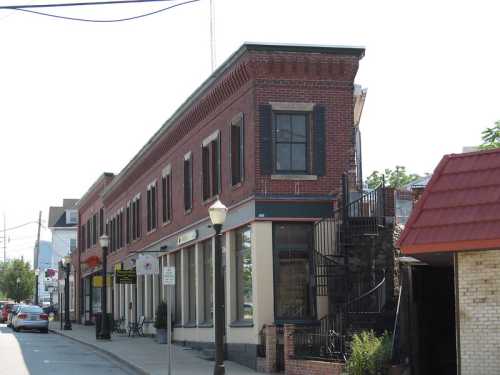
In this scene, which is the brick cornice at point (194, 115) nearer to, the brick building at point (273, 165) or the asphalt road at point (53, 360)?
the brick building at point (273, 165)

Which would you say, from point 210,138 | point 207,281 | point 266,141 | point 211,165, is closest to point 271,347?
point 266,141

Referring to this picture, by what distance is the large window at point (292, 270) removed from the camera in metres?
23.1

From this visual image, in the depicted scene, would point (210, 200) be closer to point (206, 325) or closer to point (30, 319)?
point (206, 325)

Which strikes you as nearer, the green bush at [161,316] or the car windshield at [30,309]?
the green bush at [161,316]

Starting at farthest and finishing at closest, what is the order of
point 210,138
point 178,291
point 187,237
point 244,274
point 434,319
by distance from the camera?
point 178,291, point 187,237, point 210,138, point 244,274, point 434,319

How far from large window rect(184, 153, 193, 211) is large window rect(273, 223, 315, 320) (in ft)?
26.8

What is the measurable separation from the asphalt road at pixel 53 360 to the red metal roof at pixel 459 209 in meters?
11.3

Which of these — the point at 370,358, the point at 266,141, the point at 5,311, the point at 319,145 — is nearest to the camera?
the point at 370,358

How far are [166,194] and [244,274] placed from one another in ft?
38.5

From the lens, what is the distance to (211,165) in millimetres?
28266

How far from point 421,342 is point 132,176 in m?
26.6

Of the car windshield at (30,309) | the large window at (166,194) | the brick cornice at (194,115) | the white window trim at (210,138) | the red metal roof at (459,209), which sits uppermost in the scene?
the brick cornice at (194,115)

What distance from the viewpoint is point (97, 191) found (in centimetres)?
5753

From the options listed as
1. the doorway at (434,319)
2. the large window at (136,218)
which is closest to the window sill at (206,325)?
the doorway at (434,319)
